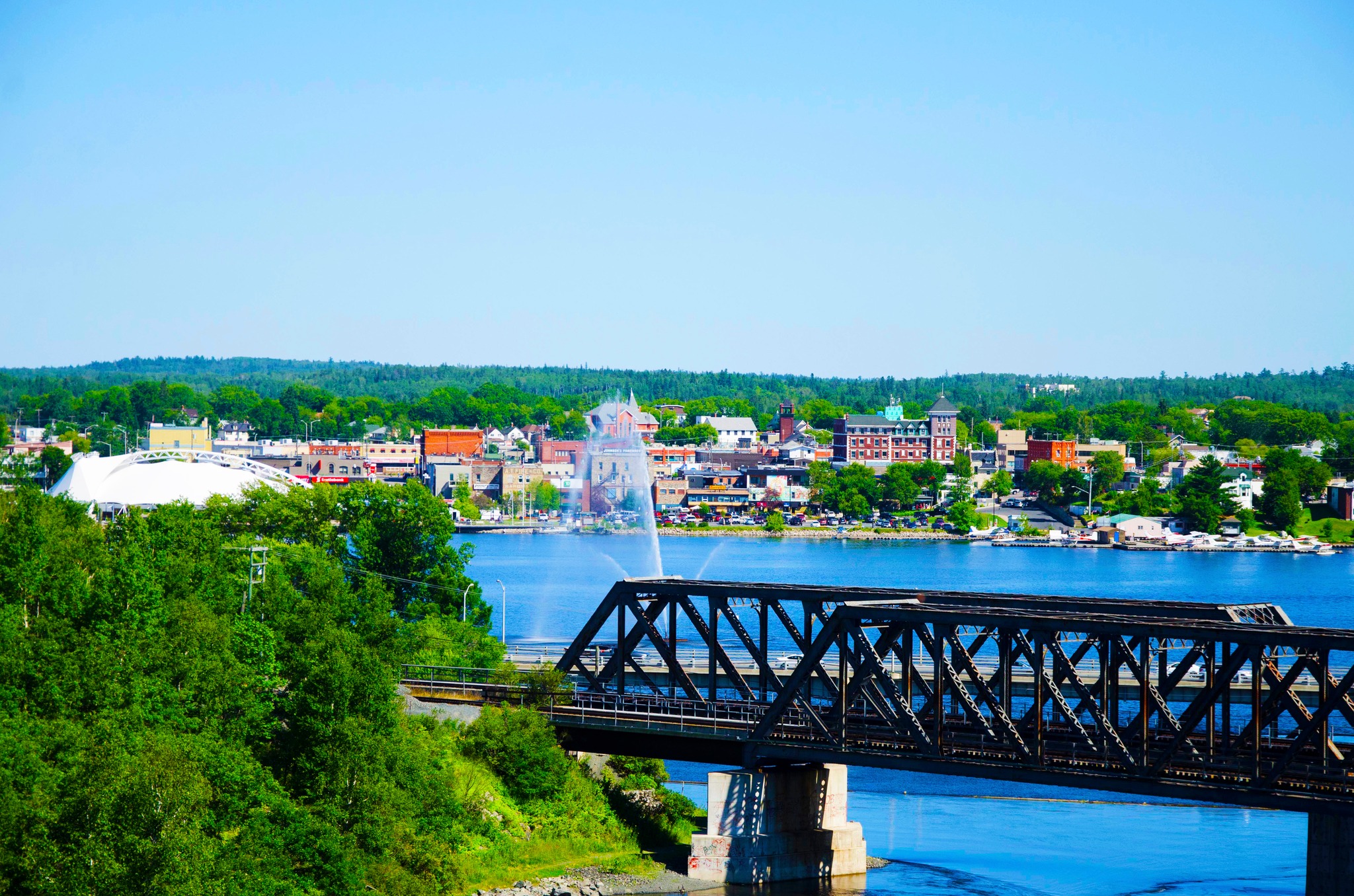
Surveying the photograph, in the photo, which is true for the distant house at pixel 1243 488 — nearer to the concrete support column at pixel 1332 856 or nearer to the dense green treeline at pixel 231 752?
the dense green treeline at pixel 231 752

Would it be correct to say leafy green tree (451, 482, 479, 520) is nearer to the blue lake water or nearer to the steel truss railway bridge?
the blue lake water

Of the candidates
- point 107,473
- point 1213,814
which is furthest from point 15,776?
point 107,473

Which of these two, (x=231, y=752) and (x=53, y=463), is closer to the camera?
(x=231, y=752)

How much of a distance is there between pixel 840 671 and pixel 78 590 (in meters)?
17.6

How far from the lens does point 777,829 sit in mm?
40500

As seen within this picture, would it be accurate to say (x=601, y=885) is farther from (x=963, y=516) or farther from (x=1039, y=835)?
(x=963, y=516)

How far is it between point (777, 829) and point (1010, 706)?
20.8 ft

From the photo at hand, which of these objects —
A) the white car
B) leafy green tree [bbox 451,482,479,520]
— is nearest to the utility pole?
the white car

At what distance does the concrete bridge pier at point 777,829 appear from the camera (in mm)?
39812

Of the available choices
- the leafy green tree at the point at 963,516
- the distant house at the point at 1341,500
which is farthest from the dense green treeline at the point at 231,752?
the distant house at the point at 1341,500

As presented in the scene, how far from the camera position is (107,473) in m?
107

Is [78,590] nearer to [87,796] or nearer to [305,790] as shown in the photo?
[305,790]

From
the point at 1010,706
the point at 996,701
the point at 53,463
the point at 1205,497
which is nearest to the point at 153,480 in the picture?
the point at 1010,706

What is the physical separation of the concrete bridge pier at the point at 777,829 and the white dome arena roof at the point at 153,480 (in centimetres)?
6210
